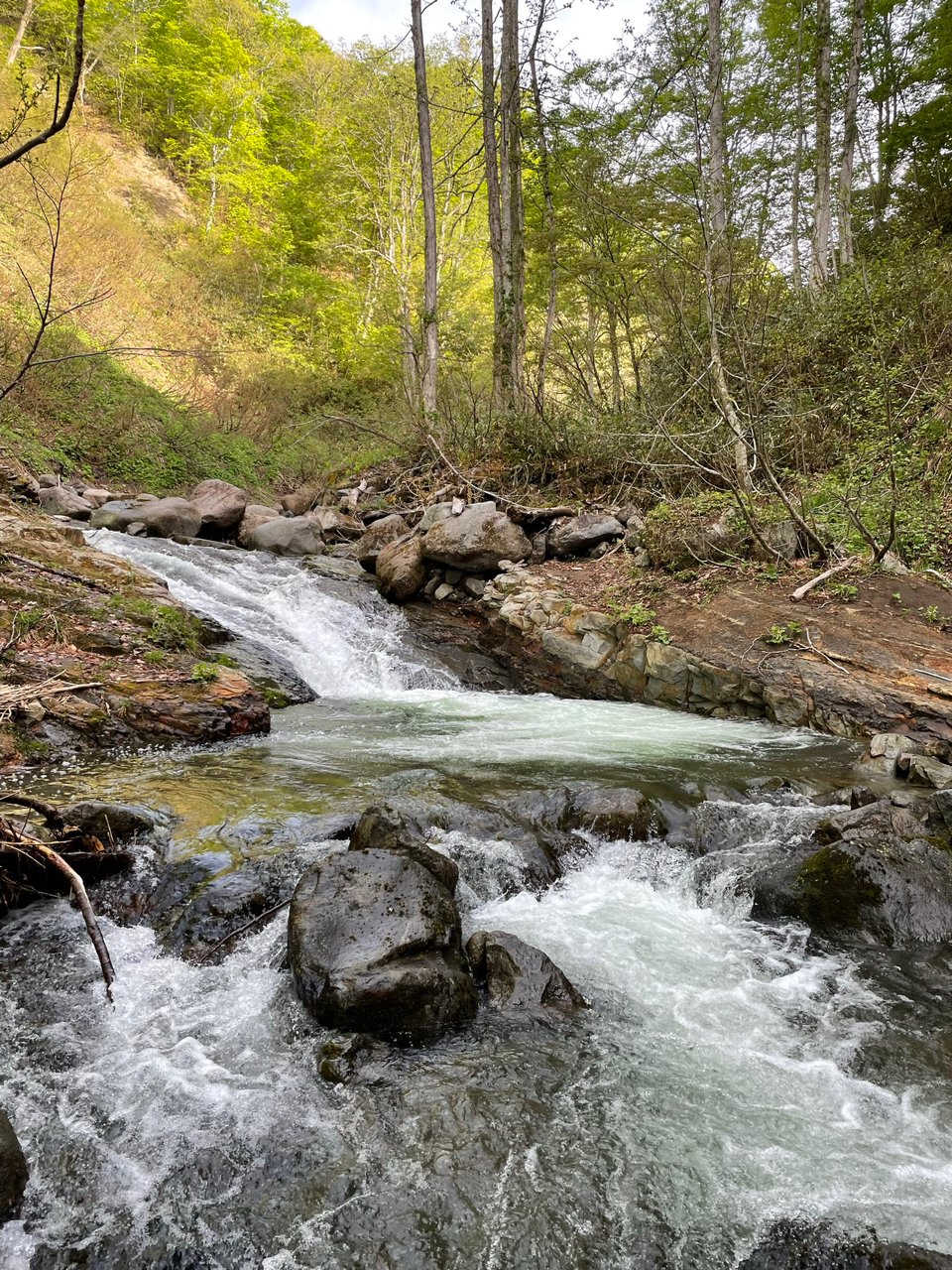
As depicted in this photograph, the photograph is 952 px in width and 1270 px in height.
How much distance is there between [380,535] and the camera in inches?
Result: 504

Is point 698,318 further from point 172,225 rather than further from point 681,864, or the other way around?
point 172,225

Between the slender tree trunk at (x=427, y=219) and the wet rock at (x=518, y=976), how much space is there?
478 inches

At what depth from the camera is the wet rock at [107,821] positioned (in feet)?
13.5

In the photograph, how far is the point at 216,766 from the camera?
5770 mm

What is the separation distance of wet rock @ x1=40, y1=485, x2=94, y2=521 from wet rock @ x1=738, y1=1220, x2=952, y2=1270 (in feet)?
41.9

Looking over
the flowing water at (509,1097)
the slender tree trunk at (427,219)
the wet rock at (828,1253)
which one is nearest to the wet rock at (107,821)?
the flowing water at (509,1097)

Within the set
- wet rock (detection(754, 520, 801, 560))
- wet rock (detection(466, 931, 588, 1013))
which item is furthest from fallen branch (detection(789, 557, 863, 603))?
wet rock (detection(466, 931, 588, 1013))

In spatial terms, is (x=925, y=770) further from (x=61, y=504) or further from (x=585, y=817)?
(x=61, y=504)

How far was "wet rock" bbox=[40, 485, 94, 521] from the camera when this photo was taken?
38.3ft

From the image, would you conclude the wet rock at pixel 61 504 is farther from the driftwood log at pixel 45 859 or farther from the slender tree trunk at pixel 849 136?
the slender tree trunk at pixel 849 136

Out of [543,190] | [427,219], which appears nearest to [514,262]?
[427,219]

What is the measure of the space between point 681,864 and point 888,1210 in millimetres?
2381

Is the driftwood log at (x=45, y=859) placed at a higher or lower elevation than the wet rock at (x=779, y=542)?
lower

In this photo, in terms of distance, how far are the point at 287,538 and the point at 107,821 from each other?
373 inches
